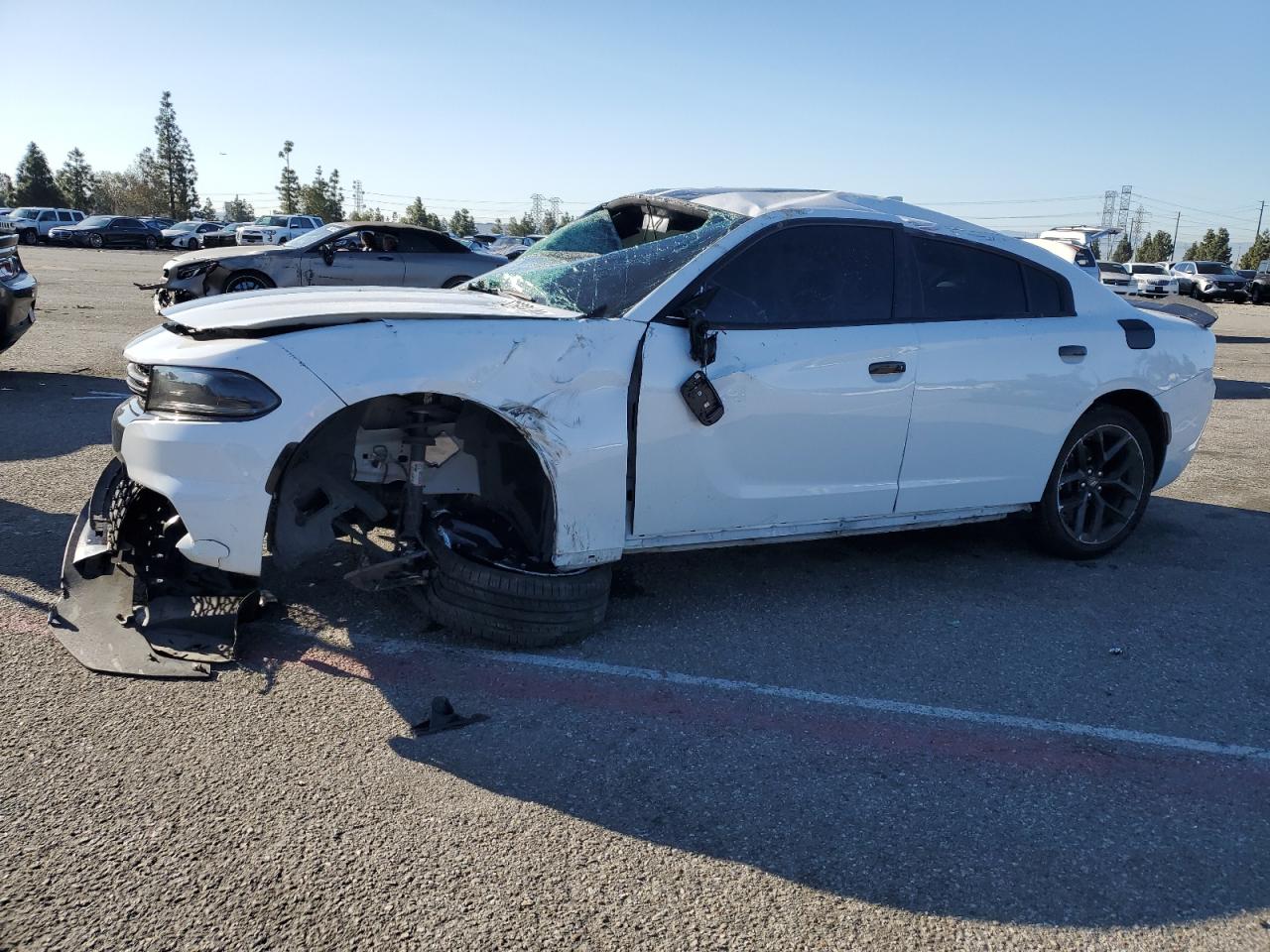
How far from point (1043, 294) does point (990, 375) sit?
65 cm

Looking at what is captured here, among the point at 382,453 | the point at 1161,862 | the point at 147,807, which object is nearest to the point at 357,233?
the point at 382,453

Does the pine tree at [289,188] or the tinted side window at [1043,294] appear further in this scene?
the pine tree at [289,188]

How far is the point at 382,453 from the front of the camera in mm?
3807

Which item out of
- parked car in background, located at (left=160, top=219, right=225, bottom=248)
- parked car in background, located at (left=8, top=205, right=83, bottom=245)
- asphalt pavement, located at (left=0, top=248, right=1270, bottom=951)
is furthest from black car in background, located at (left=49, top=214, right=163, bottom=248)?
asphalt pavement, located at (left=0, top=248, right=1270, bottom=951)

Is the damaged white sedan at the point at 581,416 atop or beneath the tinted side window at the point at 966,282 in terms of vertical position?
beneath

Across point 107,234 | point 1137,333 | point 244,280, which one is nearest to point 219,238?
point 107,234

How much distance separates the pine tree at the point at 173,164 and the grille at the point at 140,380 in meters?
94.6

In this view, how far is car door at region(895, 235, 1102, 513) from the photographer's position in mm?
4449

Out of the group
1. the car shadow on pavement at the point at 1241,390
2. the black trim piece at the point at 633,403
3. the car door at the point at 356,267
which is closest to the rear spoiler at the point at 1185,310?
the black trim piece at the point at 633,403

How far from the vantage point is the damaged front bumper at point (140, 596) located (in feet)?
11.6

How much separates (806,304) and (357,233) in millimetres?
11802

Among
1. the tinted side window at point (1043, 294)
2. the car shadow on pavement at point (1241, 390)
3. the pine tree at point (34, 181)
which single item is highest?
the pine tree at point (34, 181)

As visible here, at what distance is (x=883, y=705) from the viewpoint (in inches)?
140

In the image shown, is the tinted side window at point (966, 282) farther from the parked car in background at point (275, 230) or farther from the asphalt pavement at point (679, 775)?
the parked car in background at point (275, 230)
